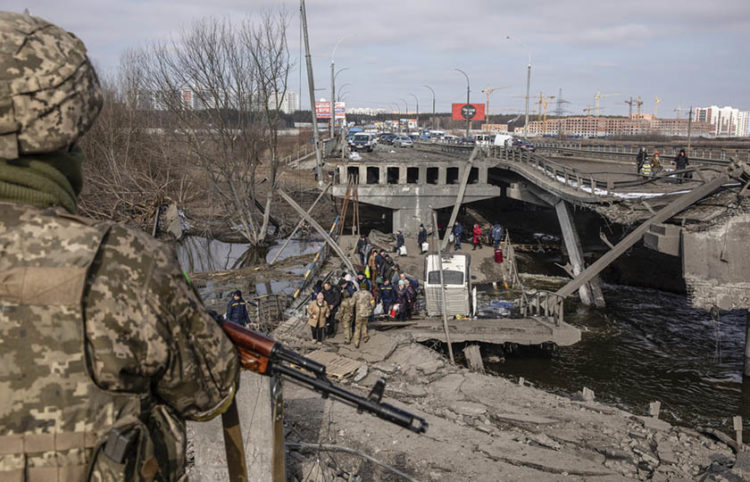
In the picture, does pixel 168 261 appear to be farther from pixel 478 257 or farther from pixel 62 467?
pixel 478 257

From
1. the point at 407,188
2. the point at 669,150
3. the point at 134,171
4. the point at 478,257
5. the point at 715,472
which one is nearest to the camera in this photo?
the point at 715,472

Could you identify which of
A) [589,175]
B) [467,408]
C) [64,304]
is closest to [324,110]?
[589,175]

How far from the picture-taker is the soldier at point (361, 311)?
14250 mm

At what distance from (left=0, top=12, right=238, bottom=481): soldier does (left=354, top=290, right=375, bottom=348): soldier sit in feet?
40.2

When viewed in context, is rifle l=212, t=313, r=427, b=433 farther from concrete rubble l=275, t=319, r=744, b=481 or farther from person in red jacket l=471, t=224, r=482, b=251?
person in red jacket l=471, t=224, r=482, b=251

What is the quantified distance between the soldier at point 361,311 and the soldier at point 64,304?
1226cm

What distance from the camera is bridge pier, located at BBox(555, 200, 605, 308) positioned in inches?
993

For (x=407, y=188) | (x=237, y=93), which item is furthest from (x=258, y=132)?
(x=407, y=188)

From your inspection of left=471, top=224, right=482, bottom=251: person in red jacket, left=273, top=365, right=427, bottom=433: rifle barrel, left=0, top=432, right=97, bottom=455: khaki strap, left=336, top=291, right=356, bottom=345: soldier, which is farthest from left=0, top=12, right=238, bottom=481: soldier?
left=471, top=224, right=482, bottom=251: person in red jacket

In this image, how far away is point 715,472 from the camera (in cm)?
912

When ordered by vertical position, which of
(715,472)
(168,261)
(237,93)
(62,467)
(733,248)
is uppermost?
(237,93)

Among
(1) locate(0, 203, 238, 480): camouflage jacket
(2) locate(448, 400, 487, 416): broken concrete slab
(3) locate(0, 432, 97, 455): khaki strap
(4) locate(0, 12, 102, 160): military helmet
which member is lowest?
(2) locate(448, 400, 487, 416): broken concrete slab

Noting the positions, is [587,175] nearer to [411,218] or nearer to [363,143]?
[411,218]

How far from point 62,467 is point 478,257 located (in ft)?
91.1
